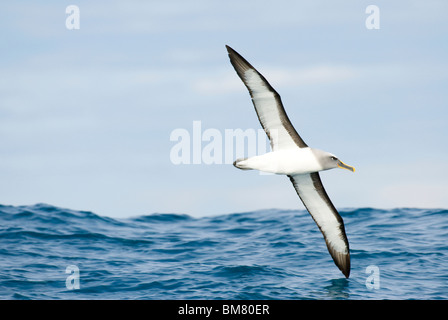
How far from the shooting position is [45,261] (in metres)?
17.9

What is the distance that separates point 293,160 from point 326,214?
2649 millimetres

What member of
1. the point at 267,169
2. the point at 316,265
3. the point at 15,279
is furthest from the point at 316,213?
→ the point at 15,279

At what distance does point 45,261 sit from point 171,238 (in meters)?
4.68

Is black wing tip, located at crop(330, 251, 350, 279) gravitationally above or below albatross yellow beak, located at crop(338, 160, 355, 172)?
below

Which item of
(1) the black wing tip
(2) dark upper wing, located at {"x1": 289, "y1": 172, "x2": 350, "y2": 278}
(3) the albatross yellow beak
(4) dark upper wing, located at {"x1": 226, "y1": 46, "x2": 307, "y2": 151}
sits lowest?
(1) the black wing tip

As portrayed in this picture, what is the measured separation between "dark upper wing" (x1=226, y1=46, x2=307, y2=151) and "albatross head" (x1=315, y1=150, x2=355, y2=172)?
467 millimetres

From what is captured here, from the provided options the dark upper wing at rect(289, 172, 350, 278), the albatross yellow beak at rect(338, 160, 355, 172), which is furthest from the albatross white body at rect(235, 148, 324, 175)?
the dark upper wing at rect(289, 172, 350, 278)

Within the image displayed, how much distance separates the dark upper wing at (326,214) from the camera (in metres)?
16.0

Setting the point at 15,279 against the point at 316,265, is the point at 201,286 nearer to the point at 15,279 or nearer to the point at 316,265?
the point at 316,265

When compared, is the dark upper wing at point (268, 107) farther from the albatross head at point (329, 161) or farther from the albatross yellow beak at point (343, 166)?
the albatross yellow beak at point (343, 166)

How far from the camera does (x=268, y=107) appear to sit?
546 inches

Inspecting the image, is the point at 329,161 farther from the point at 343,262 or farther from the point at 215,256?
the point at 215,256

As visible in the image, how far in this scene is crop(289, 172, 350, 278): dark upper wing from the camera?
52.4 ft

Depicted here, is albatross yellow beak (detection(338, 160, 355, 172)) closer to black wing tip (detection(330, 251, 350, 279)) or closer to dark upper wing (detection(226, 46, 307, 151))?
dark upper wing (detection(226, 46, 307, 151))
